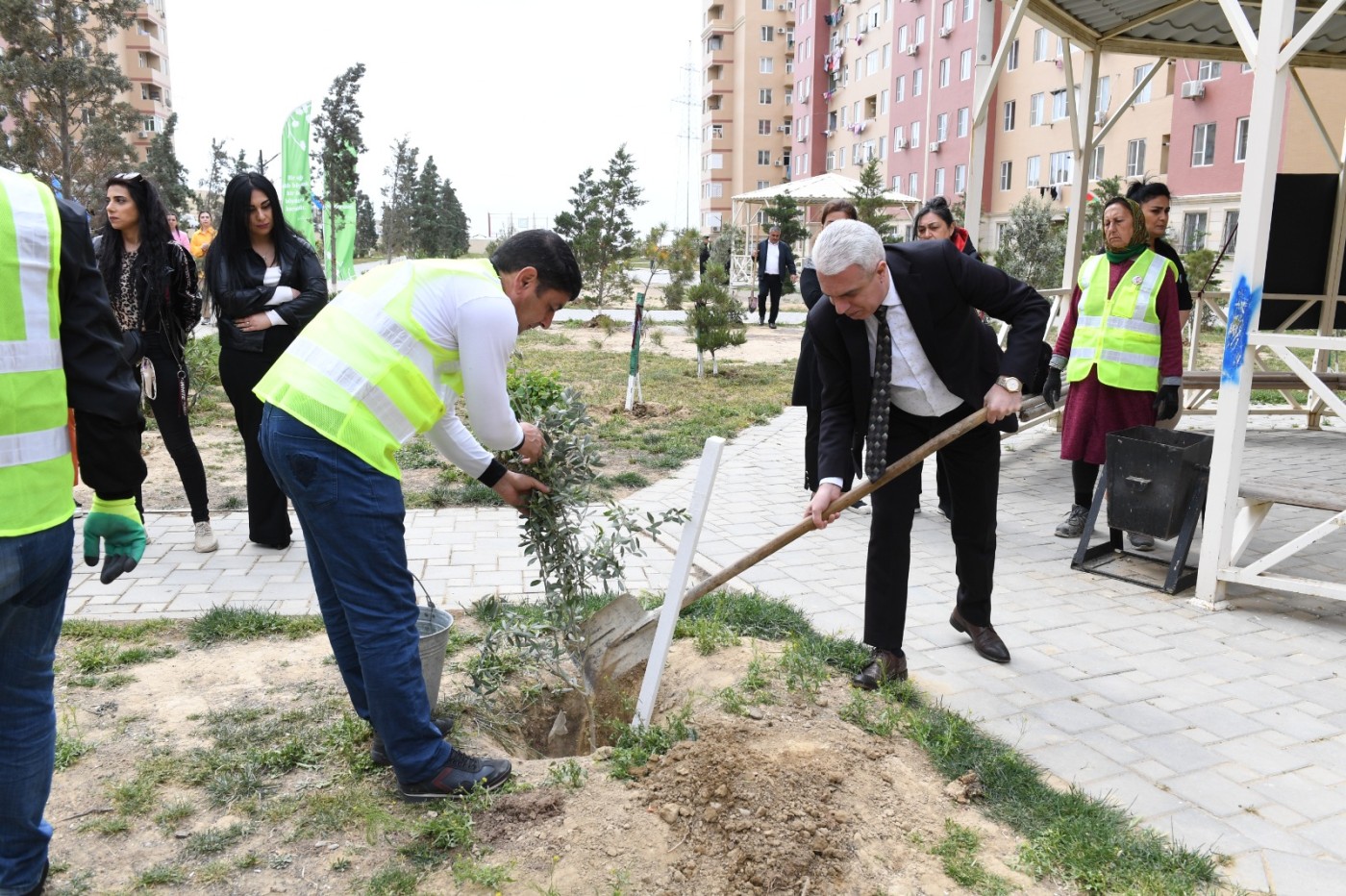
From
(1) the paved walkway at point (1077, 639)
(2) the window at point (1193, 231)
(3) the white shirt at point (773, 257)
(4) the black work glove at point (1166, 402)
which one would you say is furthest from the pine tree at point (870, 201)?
(1) the paved walkway at point (1077, 639)

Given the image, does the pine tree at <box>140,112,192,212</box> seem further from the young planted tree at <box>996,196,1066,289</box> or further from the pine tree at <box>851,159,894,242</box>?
the young planted tree at <box>996,196,1066,289</box>

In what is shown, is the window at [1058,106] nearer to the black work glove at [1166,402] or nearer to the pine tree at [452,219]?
the pine tree at [452,219]

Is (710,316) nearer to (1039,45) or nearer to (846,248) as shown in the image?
(846,248)

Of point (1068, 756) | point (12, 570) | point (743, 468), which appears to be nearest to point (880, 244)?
point (1068, 756)

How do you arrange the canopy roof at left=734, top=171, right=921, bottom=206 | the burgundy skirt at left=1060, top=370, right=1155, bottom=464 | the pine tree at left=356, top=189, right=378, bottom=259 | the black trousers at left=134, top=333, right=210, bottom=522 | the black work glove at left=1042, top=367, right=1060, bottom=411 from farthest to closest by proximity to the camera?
the pine tree at left=356, top=189, right=378, bottom=259
the canopy roof at left=734, top=171, right=921, bottom=206
the black work glove at left=1042, top=367, right=1060, bottom=411
the burgundy skirt at left=1060, top=370, right=1155, bottom=464
the black trousers at left=134, top=333, right=210, bottom=522

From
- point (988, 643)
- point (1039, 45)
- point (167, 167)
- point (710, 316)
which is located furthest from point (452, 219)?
point (988, 643)

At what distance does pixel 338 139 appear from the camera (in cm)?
1962

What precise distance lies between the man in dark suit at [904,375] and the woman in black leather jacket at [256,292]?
113 inches

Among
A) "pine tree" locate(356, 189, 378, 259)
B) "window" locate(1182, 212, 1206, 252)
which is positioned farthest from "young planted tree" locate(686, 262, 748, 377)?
"pine tree" locate(356, 189, 378, 259)

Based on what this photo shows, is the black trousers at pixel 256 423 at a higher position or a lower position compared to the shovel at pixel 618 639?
higher

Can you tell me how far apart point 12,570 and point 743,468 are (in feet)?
19.4

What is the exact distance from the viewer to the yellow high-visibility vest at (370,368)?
8.58ft

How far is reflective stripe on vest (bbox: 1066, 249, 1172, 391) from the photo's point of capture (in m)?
5.45

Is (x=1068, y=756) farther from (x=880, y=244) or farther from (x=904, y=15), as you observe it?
(x=904, y=15)
